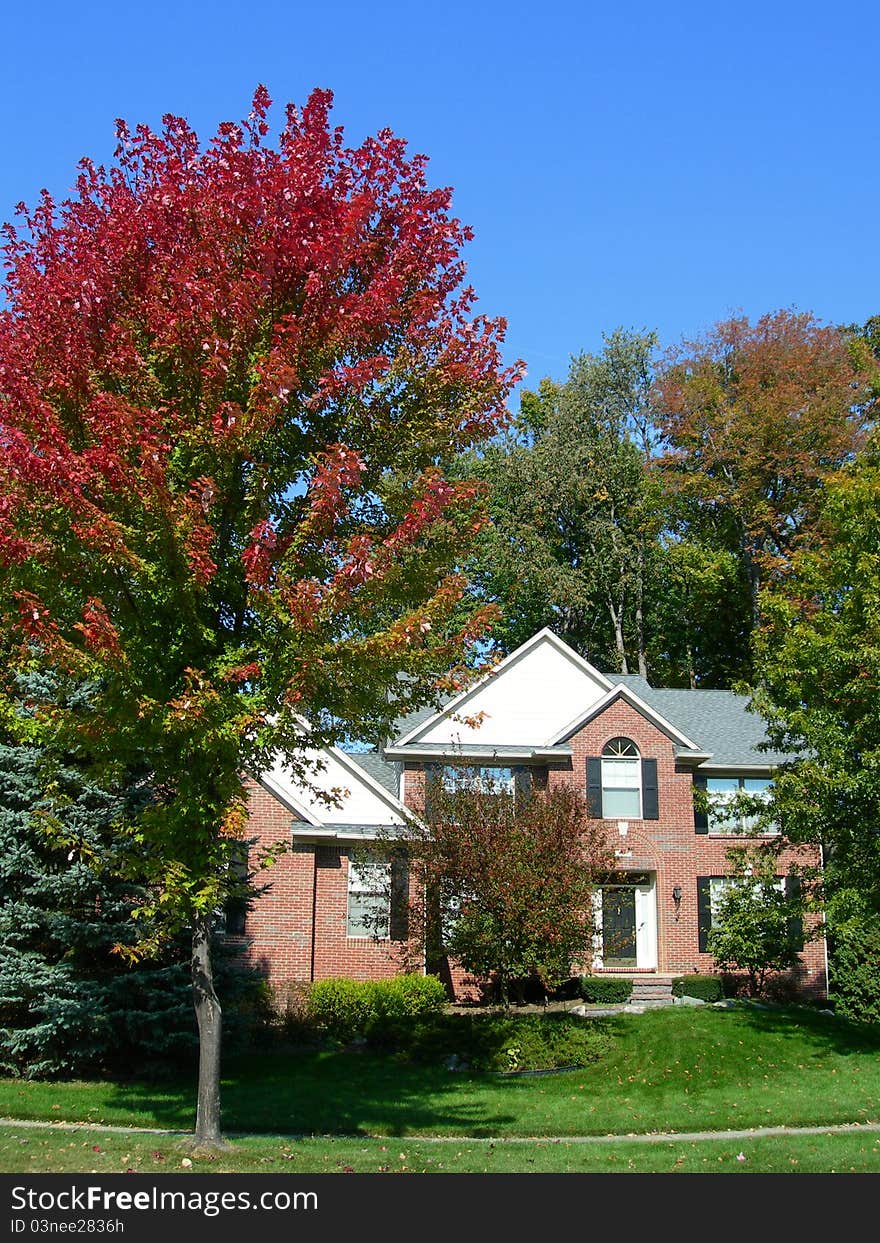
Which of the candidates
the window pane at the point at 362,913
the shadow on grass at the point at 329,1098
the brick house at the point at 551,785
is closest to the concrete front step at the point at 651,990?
the brick house at the point at 551,785

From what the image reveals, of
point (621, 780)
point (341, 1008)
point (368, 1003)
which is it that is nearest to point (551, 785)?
point (621, 780)

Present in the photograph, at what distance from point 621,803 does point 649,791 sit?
710 mm

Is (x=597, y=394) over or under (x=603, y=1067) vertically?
over

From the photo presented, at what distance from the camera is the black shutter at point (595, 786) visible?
2605 cm

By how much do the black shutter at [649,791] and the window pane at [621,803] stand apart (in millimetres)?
149

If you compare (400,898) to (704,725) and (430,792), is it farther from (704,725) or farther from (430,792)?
(704,725)

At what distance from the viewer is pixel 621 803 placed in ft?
86.2

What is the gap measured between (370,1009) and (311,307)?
15.1m

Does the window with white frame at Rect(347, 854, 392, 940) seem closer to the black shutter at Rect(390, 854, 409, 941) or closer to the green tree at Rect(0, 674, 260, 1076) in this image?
the black shutter at Rect(390, 854, 409, 941)

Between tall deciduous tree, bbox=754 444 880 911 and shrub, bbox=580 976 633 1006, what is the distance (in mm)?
6310

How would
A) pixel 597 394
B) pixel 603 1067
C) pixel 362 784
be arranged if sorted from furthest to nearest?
pixel 597 394 → pixel 362 784 → pixel 603 1067
